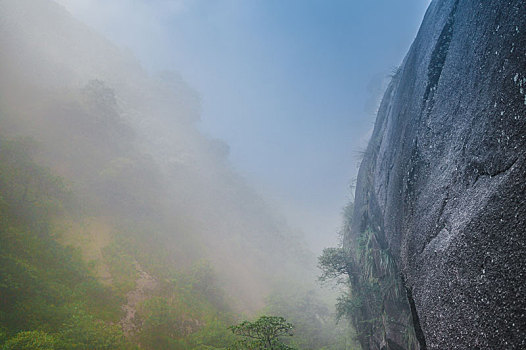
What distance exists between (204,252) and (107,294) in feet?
46.5

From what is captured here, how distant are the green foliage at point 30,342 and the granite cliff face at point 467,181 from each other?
11.4m

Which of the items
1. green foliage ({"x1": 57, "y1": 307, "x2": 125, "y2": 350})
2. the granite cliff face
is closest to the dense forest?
green foliage ({"x1": 57, "y1": 307, "x2": 125, "y2": 350})

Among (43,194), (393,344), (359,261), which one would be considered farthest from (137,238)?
(393,344)

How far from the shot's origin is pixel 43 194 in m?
19.0

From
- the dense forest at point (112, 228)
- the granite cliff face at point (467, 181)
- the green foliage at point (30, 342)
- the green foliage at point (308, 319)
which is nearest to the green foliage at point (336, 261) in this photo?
the dense forest at point (112, 228)

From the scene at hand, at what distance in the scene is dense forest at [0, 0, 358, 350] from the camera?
43.1 feet

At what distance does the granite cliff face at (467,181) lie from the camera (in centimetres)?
213

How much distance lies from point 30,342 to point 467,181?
1288 cm

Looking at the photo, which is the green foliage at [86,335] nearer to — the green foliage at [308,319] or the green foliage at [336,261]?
the green foliage at [308,319]

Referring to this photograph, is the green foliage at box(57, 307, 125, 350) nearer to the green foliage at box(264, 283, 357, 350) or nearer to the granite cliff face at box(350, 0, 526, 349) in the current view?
the green foliage at box(264, 283, 357, 350)

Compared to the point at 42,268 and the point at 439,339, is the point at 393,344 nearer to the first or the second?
the point at 439,339

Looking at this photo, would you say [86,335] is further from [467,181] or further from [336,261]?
[467,181]

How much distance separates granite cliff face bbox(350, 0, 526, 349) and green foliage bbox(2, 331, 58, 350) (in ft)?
37.4

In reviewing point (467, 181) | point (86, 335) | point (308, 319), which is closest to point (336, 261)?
point (467, 181)
